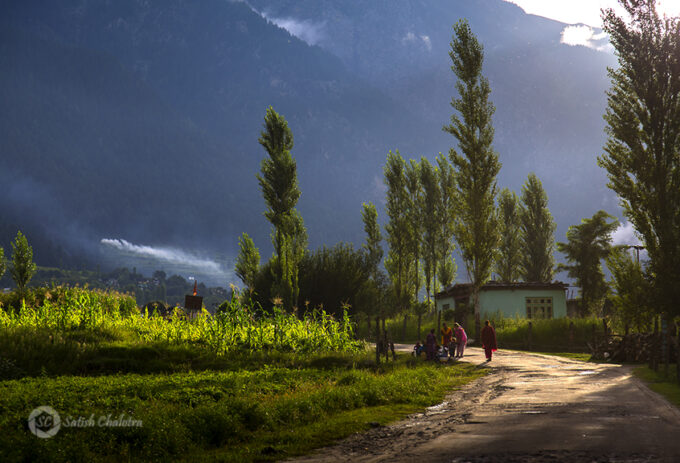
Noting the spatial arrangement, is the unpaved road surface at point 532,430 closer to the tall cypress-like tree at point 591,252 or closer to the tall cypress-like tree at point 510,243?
the tall cypress-like tree at point 591,252

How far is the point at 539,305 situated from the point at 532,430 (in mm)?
39451

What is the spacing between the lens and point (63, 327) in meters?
18.2

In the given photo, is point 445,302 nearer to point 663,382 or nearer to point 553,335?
point 553,335

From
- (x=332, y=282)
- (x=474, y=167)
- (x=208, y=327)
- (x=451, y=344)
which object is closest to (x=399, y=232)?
(x=332, y=282)

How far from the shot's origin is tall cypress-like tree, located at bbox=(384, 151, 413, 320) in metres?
57.7

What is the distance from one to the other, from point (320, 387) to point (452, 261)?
2175 inches

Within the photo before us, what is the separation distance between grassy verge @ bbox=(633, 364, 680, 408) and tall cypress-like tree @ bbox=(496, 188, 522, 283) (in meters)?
39.8

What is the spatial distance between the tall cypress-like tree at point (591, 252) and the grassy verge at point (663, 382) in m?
27.4

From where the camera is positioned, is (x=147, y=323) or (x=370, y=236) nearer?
(x=147, y=323)

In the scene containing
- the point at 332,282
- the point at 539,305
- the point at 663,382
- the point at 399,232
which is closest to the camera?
the point at 663,382

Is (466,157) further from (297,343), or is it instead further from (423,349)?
(297,343)

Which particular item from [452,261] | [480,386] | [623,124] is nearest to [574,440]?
[480,386]

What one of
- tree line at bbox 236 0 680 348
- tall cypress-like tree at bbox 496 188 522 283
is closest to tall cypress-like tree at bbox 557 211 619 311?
tree line at bbox 236 0 680 348

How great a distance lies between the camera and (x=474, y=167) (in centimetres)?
3850
